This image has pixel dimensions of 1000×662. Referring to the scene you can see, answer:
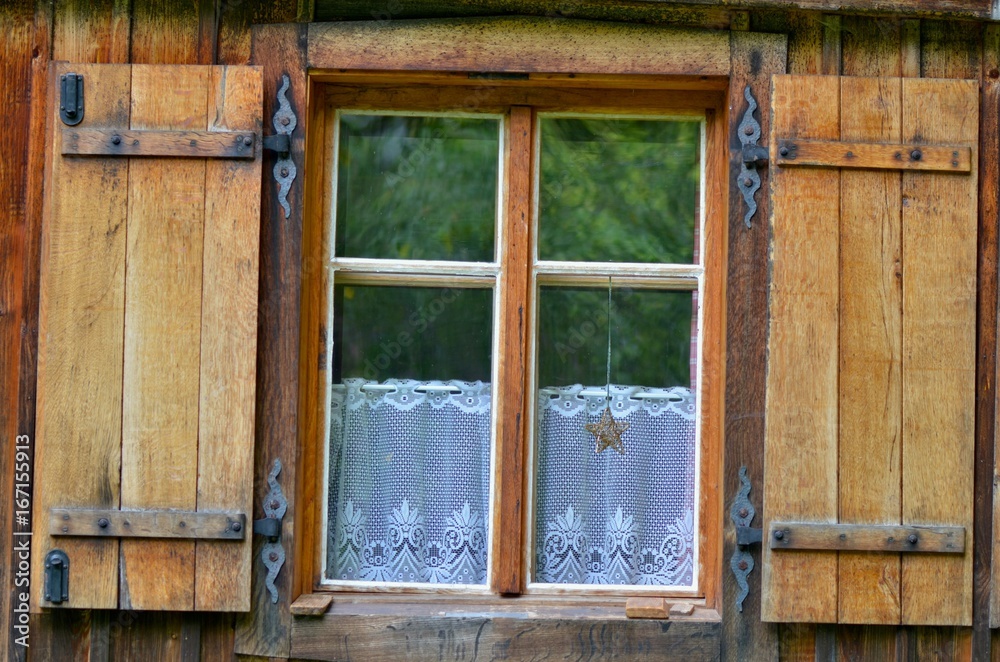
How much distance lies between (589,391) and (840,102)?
1.06 meters

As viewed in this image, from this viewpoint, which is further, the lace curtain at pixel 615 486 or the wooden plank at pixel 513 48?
the lace curtain at pixel 615 486

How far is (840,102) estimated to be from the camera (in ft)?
9.86

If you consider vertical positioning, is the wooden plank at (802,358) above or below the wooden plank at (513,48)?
below

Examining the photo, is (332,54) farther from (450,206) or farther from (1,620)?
(1,620)

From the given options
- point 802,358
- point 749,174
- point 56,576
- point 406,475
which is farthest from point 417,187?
point 56,576

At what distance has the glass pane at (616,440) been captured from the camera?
320cm

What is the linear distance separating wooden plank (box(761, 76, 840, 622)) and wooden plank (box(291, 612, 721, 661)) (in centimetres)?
26

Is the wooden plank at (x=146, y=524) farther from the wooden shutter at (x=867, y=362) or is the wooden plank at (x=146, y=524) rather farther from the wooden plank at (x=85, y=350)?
the wooden shutter at (x=867, y=362)

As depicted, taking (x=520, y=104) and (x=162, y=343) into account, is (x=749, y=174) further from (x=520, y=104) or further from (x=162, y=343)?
(x=162, y=343)

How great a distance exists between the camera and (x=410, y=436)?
10.6ft

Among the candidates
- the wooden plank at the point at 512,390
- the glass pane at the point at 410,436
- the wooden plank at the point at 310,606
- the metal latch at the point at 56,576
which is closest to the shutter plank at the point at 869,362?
the wooden plank at the point at 512,390

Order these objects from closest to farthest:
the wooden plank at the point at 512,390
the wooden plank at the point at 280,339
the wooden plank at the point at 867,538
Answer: the wooden plank at the point at 867,538
the wooden plank at the point at 280,339
the wooden plank at the point at 512,390

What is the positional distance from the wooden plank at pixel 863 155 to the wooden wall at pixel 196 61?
210 mm

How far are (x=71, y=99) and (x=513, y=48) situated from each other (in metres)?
1.22
